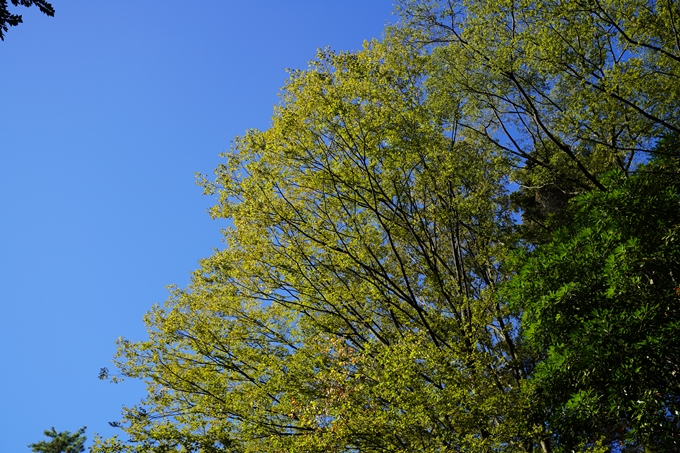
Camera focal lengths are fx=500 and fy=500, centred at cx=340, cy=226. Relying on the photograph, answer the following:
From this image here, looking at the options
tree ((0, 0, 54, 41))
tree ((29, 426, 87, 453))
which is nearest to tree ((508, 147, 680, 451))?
tree ((0, 0, 54, 41))

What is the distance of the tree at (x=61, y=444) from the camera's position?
26359mm

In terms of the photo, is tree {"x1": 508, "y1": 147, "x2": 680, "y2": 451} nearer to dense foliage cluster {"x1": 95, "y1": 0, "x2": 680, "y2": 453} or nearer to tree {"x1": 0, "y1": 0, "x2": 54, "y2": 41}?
dense foliage cluster {"x1": 95, "y1": 0, "x2": 680, "y2": 453}

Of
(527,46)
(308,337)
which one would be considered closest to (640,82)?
(527,46)

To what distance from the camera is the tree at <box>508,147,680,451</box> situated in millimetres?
6793

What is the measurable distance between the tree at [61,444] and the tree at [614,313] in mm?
27279

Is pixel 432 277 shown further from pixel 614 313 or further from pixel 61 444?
pixel 61 444

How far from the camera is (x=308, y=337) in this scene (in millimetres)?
10055

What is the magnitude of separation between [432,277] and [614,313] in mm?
4690

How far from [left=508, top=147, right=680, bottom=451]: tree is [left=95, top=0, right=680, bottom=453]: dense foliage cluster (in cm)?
3

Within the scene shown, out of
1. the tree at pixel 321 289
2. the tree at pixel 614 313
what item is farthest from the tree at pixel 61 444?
the tree at pixel 614 313

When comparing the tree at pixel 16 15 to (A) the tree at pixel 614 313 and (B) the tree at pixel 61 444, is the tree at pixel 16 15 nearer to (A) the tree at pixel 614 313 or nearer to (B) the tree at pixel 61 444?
(A) the tree at pixel 614 313

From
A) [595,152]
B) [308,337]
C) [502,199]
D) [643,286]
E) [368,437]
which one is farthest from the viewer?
[502,199]

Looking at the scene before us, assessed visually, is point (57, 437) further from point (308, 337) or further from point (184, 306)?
point (308, 337)

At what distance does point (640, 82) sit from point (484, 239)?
4.50 metres
